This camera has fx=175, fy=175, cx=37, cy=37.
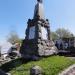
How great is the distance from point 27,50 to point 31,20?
2.76m

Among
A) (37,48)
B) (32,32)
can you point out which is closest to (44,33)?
(32,32)

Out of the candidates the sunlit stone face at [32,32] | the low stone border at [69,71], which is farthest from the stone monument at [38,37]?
the low stone border at [69,71]

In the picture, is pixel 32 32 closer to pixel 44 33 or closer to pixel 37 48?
pixel 44 33

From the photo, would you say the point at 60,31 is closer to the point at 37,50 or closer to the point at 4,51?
the point at 4,51

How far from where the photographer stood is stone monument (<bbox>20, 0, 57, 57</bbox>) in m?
14.3

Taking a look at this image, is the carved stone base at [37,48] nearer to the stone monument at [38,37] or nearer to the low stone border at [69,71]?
the stone monument at [38,37]

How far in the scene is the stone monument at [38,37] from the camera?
46.8 feet

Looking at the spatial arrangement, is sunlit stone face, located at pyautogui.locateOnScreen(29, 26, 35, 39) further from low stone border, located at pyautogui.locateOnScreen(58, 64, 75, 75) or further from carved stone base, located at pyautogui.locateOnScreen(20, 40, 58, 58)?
low stone border, located at pyautogui.locateOnScreen(58, 64, 75, 75)

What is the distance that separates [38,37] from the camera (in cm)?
1453

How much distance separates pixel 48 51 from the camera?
1478 centimetres

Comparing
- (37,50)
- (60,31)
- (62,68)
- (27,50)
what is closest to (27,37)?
(27,50)

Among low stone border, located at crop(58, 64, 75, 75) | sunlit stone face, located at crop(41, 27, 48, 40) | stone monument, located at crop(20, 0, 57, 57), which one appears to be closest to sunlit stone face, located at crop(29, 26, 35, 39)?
stone monument, located at crop(20, 0, 57, 57)

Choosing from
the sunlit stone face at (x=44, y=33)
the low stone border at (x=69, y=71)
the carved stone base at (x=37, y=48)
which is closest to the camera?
the low stone border at (x=69, y=71)

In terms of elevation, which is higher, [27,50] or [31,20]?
[31,20]
